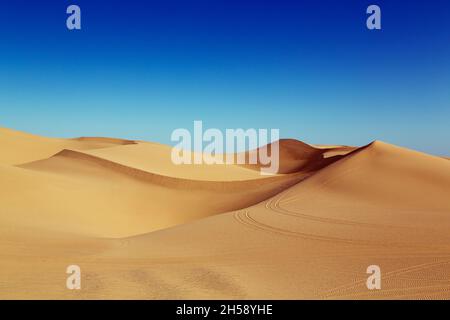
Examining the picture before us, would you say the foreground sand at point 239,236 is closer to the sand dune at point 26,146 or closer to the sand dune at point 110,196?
the sand dune at point 110,196

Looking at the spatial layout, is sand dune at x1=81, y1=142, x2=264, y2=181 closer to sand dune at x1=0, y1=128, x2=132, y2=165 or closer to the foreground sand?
the foreground sand

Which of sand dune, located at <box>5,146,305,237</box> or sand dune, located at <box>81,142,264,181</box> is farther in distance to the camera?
sand dune, located at <box>81,142,264,181</box>

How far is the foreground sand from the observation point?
17.8ft

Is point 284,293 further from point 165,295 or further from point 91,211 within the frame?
point 91,211

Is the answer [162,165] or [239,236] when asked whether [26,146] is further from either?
[239,236]

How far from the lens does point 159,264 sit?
6379 mm

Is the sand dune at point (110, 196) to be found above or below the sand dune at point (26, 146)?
below

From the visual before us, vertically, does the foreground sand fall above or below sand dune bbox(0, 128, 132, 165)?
below

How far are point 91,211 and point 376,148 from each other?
14936mm

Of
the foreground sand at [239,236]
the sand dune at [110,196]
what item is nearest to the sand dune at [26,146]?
the sand dune at [110,196]

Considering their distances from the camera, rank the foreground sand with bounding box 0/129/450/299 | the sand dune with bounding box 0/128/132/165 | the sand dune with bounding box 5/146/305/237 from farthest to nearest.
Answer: the sand dune with bounding box 0/128/132/165 < the sand dune with bounding box 5/146/305/237 < the foreground sand with bounding box 0/129/450/299

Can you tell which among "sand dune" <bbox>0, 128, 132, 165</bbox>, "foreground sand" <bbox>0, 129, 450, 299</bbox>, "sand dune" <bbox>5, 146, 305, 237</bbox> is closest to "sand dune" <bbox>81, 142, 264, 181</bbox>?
"sand dune" <bbox>5, 146, 305, 237</bbox>

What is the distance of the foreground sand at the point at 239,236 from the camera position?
542 cm
